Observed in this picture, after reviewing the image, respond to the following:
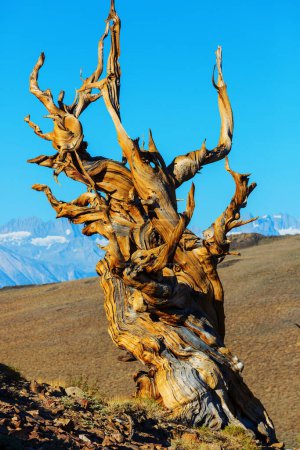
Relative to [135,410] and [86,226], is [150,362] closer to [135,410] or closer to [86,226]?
[135,410]

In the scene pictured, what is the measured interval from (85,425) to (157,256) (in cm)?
299

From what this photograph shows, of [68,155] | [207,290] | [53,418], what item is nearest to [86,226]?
[68,155]

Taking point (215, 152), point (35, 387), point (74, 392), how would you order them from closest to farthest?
point (35, 387) < point (74, 392) < point (215, 152)

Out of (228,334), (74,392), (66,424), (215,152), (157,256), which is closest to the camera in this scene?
(66,424)

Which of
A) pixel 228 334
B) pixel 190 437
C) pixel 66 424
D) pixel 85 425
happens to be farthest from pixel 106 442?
pixel 228 334

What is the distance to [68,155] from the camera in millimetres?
14555

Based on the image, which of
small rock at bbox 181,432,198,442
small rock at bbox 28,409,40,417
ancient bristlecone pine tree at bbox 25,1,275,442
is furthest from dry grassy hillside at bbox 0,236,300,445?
small rock at bbox 28,409,40,417

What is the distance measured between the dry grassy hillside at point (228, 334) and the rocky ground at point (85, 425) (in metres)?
3.48

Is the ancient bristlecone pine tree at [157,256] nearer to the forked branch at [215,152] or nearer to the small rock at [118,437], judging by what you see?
the forked branch at [215,152]

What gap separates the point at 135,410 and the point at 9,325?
114 ft

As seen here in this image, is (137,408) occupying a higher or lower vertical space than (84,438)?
lower

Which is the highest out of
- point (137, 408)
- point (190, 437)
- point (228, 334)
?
point (137, 408)

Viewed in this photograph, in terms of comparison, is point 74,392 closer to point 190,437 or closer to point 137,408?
point 137,408

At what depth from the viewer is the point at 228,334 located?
113 ft
